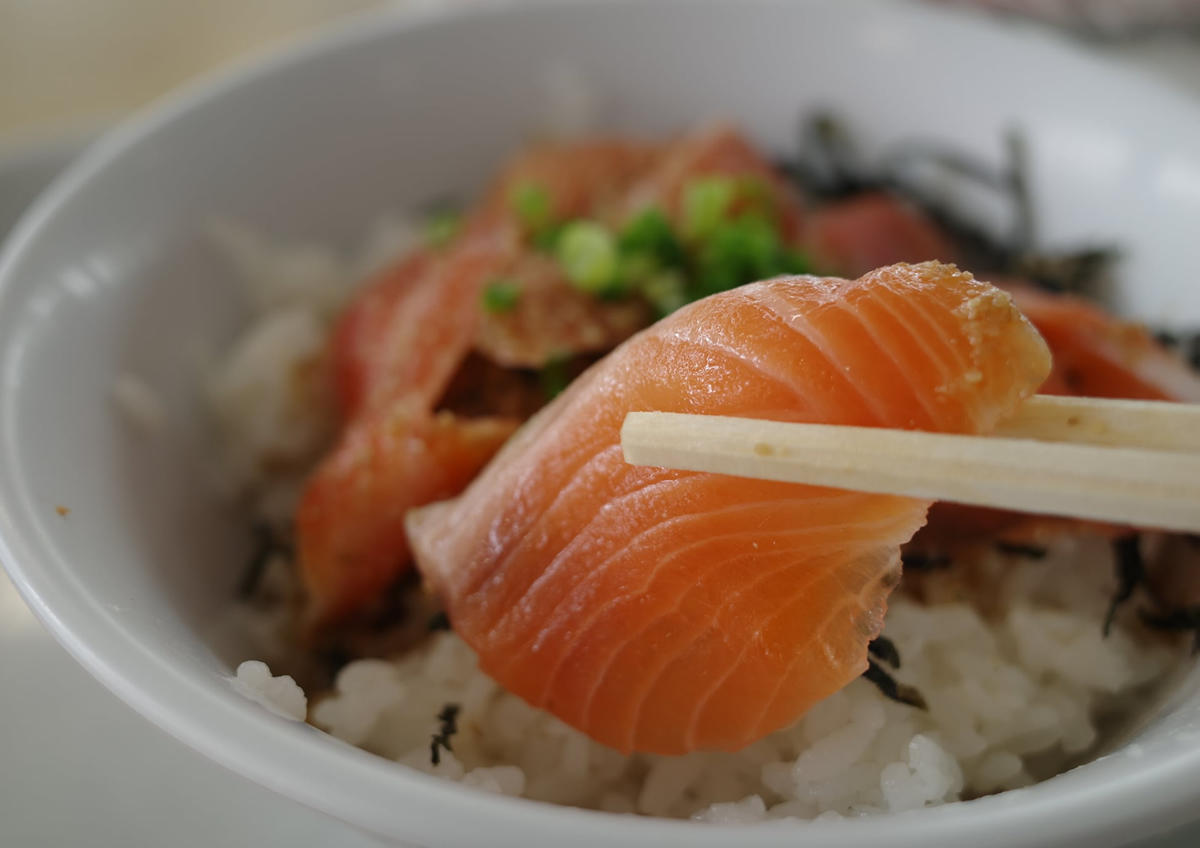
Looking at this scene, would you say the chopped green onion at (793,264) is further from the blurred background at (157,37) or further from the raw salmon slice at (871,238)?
the blurred background at (157,37)

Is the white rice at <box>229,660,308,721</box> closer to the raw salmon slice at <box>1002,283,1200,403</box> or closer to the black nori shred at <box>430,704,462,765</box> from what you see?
the black nori shred at <box>430,704,462,765</box>

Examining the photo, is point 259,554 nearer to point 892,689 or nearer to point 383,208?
point 383,208

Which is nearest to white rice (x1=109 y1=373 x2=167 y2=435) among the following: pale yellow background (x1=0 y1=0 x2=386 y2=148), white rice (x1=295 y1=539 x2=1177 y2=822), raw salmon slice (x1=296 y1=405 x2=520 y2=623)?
raw salmon slice (x1=296 y1=405 x2=520 y2=623)

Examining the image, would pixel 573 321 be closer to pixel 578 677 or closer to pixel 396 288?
pixel 396 288

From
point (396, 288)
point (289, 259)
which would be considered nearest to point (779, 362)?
point (396, 288)

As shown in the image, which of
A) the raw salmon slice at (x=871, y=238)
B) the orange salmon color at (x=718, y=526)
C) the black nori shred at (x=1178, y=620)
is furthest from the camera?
the raw salmon slice at (x=871, y=238)

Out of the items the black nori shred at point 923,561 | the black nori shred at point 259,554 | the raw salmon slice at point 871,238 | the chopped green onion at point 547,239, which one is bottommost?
the black nori shred at point 259,554

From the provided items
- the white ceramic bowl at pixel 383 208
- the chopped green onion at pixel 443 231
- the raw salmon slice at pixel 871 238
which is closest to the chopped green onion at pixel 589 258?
the chopped green onion at pixel 443 231
